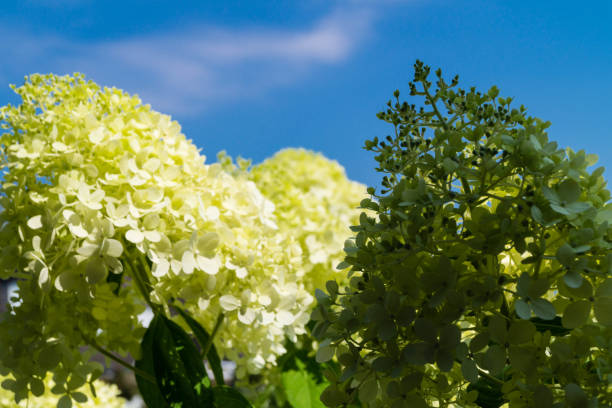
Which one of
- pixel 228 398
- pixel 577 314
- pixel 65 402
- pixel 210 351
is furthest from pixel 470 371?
pixel 65 402

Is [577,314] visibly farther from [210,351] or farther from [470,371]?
[210,351]

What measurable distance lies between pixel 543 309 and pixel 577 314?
0.05 meters

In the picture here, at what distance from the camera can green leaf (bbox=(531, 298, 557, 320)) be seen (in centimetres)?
57

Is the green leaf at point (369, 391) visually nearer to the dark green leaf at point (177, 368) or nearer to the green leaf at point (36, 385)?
the dark green leaf at point (177, 368)

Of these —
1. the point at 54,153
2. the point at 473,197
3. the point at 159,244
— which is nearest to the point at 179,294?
the point at 159,244

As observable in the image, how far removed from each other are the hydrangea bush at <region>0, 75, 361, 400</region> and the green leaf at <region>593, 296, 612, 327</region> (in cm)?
46

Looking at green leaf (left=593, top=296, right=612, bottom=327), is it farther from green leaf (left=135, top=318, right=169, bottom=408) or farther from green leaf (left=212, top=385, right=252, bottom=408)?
green leaf (left=135, top=318, right=169, bottom=408)

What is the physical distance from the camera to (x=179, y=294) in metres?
1.03

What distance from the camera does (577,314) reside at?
0.60 metres

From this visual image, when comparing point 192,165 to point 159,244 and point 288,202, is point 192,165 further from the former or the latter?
point 288,202

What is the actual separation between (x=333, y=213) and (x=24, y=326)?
1192mm

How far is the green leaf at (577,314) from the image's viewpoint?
1.95ft

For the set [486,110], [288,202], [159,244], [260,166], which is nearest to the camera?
[486,110]

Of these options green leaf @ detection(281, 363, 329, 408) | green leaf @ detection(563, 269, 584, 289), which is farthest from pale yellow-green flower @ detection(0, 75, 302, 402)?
green leaf @ detection(563, 269, 584, 289)
